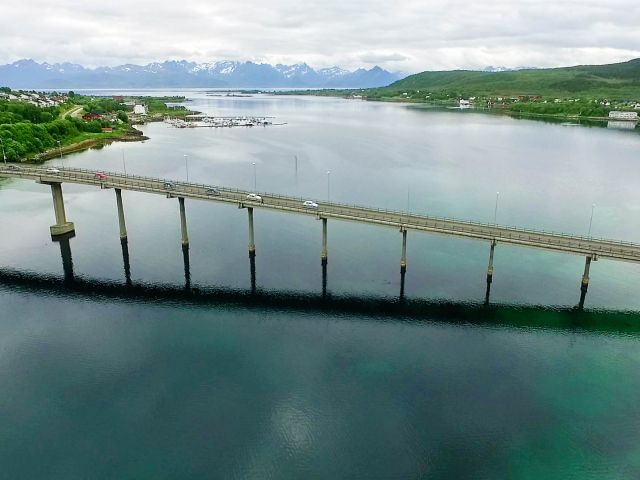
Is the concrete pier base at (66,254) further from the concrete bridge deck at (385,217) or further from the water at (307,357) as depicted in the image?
the concrete bridge deck at (385,217)

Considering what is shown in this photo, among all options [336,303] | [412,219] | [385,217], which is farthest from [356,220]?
[336,303]

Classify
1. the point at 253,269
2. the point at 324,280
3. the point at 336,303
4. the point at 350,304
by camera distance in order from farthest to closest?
the point at 253,269, the point at 324,280, the point at 336,303, the point at 350,304

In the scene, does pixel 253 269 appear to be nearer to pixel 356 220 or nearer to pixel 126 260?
pixel 356 220

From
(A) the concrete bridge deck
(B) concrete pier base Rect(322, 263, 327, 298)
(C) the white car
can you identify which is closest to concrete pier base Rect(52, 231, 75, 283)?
(A) the concrete bridge deck

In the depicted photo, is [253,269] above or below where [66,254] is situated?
below

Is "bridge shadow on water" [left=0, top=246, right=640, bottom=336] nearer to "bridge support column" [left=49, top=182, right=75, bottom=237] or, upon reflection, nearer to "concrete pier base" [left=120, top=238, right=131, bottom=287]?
"concrete pier base" [left=120, top=238, right=131, bottom=287]

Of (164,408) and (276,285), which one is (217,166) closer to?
(276,285)

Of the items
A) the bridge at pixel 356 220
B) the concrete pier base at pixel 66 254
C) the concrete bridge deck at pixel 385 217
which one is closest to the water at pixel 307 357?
the concrete pier base at pixel 66 254

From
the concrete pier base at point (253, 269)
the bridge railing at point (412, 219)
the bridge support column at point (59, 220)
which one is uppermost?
the bridge railing at point (412, 219)
